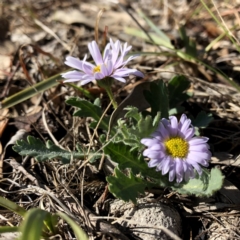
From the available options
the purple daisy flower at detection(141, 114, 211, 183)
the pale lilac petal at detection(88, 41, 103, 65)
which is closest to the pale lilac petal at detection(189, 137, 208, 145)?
the purple daisy flower at detection(141, 114, 211, 183)

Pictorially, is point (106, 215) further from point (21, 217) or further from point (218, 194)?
point (218, 194)

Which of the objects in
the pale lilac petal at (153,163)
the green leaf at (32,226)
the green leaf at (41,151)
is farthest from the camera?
the green leaf at (41,151)

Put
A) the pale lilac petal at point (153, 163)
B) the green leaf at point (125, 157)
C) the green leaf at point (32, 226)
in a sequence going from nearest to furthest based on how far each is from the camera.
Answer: the green leaf at point (32, 226) → the pale lilac petal at point (153, 163) → the green leaf at point (125, 157)

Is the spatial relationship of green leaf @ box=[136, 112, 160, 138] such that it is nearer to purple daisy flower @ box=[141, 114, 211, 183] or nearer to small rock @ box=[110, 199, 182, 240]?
purple daisy flower @ box=[141, 114, 211, 183]

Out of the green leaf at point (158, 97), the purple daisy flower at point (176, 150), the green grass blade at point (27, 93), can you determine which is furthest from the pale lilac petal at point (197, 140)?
the green grass blade at point (27, 93)

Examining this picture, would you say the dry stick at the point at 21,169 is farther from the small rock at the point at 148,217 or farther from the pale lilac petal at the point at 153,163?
the pale lilac petal at the point at 153,163

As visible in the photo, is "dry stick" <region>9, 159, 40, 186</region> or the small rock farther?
"dry stick" <region>9, 159, 40, 186</region>
